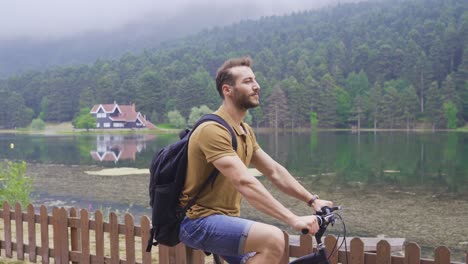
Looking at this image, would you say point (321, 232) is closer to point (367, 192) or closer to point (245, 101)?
point (245, 101)

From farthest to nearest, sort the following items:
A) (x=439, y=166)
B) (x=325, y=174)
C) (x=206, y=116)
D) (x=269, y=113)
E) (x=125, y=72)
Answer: (x=125, y=72), (x=269, y=113), (x=439, y=166), (x=325, y=174), (x=206, y=116)

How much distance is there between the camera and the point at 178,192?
304 cm

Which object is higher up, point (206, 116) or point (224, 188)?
point (206, 116)

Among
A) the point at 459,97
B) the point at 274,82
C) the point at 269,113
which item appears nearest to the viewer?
the point at 459,97

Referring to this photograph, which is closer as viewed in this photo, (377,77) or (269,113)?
(269,113)

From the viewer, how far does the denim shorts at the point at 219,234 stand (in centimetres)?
280

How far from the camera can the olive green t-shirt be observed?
2.84m

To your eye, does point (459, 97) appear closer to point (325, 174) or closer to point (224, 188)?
point (325, 174)

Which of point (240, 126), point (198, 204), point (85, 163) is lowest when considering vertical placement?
point (85, 163)

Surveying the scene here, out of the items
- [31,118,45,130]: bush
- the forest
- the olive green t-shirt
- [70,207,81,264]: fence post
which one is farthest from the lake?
[31,118,45,130]: bush

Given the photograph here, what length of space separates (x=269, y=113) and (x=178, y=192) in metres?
104

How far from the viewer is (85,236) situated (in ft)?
18.1

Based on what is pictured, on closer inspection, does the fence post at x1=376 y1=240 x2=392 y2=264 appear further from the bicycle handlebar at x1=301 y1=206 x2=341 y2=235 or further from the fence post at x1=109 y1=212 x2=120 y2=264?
the fence post at x1=109 y1=212 x2=120 y2=264

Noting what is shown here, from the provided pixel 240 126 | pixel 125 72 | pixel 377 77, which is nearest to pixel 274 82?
pixel 377 77
